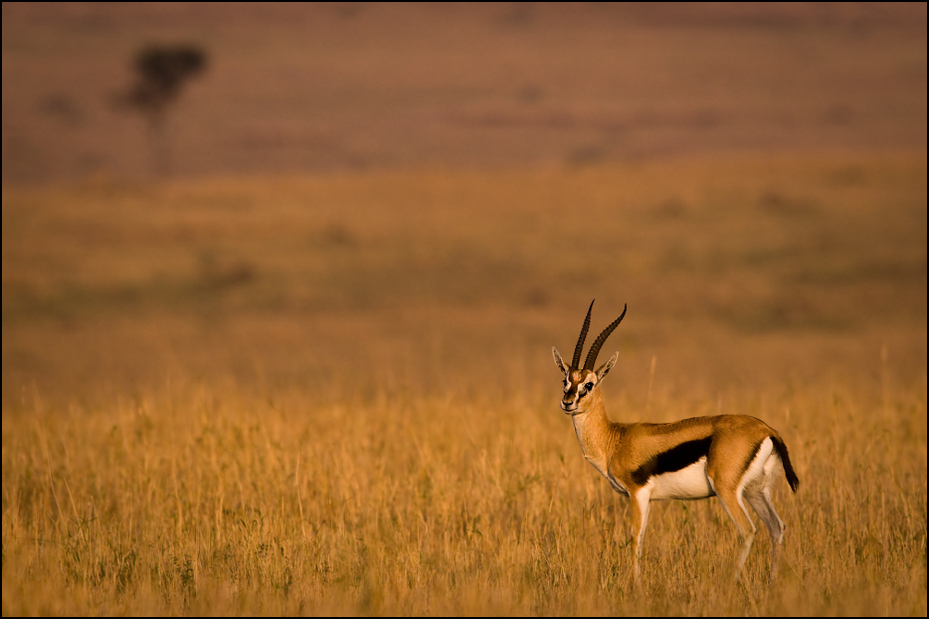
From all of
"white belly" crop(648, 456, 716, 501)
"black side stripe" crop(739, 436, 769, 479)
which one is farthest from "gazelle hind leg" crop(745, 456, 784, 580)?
"white belly" crop(648, 456, 716, 501)

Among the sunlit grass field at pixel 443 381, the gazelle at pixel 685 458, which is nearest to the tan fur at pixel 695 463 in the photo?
the gazelle at pixel 685 458

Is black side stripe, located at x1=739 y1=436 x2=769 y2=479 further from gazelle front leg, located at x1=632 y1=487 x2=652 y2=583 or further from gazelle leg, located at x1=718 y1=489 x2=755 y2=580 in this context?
gazelle front leg, located at x1=632 y1=487 x2=652 y2=583

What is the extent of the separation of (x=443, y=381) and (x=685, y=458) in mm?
10987

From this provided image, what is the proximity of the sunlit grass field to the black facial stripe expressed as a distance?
1.83 feet

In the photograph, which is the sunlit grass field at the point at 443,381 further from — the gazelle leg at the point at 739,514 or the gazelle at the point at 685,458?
the gazelle at the point at 685,458

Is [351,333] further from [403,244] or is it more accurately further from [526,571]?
[526,571]

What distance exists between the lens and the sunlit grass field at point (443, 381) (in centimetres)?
585

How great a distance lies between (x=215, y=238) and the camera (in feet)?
115

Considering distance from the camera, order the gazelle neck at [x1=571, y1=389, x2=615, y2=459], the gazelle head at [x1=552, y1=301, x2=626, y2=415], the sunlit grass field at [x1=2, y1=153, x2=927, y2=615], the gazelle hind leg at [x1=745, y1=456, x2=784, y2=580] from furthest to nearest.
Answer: the gazelle neck at [x1=571, y1=389, x2=615, y2=459] → the gazelle head at [x1=552, y1=301, x2=626, y2=415] → the sunlit grass field at [x1=2, y1=153, x2=927, y2=615] → the gazelle hind leg at [x1=745, y1=456, x2=784, y2=580]

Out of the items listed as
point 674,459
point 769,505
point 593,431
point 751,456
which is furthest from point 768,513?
point 593,431

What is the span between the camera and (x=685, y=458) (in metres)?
5.85

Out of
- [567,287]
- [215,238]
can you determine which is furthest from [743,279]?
[215,238]

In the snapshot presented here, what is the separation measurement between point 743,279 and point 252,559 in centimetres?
2463

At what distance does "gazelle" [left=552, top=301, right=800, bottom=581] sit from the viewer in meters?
5.64
